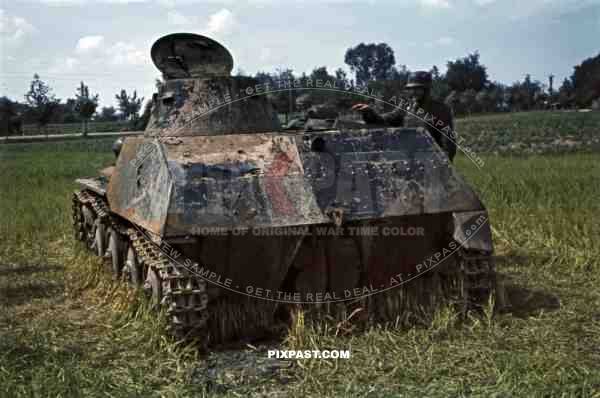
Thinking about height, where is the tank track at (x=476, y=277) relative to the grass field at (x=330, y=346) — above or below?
above

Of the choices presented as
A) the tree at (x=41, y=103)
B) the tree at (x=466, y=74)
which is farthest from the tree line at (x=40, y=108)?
the tree at (x=466, y=74)

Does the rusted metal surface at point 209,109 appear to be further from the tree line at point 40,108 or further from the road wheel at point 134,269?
the tree line at point 40,108

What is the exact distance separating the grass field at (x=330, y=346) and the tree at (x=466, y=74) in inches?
1712

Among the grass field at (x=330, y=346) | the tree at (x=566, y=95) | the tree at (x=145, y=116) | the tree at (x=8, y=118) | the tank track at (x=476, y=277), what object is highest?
the tree at (x=566, y=95)

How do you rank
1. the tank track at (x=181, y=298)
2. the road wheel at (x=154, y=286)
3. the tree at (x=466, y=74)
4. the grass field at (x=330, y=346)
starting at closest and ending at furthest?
1. the grass field at (x=330, y=346)
2. the tank track at (x=181, y=298)
3. the road wheel at (x=154, y=286)
4. the tree at (x=466, y=74)

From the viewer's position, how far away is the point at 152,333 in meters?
5.65

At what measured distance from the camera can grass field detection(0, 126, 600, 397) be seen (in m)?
4.70

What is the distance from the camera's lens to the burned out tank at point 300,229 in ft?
18.0

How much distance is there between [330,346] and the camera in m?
5.48

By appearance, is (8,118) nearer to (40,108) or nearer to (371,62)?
(40,108)

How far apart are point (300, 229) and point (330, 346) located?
0.90 metres

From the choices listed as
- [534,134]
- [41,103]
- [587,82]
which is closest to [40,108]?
[41,103]

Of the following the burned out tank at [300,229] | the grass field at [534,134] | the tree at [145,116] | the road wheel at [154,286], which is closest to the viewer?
the burned out tank at [300,229]

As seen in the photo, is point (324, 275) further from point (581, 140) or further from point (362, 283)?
point (581, 140)
